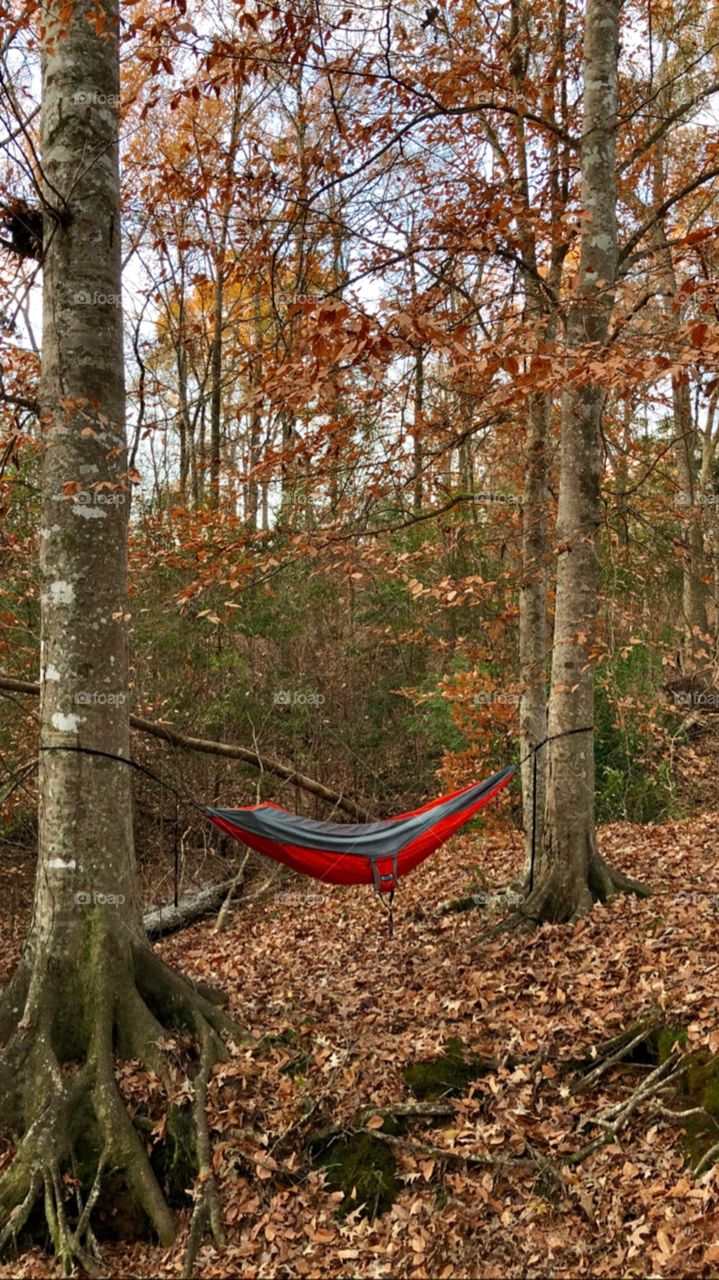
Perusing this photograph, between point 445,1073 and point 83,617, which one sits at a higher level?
point 83,617

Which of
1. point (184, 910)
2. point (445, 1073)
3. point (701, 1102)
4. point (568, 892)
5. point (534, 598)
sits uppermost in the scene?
point (534, 598)

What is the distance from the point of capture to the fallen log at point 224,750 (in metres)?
5.01

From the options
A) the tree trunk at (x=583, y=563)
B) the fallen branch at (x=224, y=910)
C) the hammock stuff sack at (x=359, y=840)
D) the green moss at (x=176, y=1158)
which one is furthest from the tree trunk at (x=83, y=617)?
the fallen branch at (x=224, y=910)

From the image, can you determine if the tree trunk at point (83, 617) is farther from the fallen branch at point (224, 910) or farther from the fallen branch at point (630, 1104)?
the fallen branch at point (224, 910)

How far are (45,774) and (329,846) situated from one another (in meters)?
1.70

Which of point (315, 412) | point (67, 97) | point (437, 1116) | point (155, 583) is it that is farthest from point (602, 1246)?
point (155, 583)

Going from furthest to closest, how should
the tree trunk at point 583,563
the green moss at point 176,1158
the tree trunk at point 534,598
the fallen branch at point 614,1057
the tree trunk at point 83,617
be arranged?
the tree trunk at point 534,598 → the tree trunk at point 583,563 → the tree trunk at point 83,617 → the fallen branch at point 614,1057 → the green moss at point 176,1158

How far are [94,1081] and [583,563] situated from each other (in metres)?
3.15

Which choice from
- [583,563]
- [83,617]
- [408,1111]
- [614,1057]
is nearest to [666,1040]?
[614,1057]

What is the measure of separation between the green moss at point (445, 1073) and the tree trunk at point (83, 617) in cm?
78

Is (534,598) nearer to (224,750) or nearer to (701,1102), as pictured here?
(224,750)

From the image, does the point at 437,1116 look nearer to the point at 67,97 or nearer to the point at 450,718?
the point at 67,97

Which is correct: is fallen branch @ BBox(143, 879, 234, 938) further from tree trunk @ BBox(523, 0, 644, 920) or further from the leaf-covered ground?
tree trunk @ BBox(523, 0, 644, 920)

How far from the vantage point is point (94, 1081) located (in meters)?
3.10
